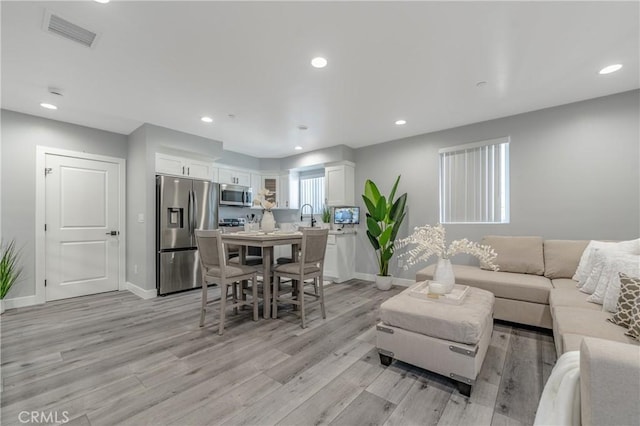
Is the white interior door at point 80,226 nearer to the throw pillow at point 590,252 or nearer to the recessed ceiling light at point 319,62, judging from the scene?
the recessed ceiling light at point 319,62

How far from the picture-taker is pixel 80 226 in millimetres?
4023

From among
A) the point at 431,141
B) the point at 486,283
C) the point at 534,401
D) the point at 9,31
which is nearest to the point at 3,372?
the point at 9,31

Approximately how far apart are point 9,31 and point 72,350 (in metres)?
2.65

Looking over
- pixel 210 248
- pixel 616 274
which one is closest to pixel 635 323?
pixel 616 274

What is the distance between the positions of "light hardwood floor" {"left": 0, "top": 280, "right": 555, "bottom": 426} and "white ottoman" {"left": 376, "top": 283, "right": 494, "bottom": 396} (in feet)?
0.48

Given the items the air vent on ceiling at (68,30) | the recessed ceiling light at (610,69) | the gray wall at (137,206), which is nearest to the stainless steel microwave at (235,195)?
the gray wall at (137,206)

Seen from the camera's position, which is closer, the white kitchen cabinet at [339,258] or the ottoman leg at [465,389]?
the ottoman leg at [465,389]

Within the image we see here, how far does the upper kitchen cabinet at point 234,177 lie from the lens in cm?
538

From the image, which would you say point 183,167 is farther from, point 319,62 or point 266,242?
point 319,62

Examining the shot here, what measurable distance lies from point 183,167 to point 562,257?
5.49 metres

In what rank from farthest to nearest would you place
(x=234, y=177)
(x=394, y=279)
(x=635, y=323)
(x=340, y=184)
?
(x=234, y=177) → (x=340, y=184) → (x=394, y=279) → (x=635, y=323)

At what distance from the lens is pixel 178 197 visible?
13.8ft

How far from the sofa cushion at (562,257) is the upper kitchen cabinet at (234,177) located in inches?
209

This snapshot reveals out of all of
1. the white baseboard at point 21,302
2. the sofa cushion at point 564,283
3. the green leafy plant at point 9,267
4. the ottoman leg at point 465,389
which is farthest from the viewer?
the white baseboard at point 21,302
